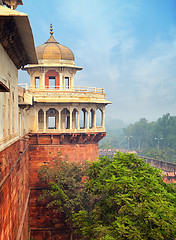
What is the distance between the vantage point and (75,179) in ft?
79.0

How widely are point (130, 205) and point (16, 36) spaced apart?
7416mm

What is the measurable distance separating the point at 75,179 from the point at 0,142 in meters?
15.1

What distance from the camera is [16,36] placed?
407 inches

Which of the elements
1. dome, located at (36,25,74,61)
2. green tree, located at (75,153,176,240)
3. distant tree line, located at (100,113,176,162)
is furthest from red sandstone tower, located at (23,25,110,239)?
distant tree line, located at (100,113,176,162)

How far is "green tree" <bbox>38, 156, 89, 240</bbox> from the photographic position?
22828 mm

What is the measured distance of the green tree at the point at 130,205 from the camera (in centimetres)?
1289

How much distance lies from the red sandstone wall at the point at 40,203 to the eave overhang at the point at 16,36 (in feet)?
38.4

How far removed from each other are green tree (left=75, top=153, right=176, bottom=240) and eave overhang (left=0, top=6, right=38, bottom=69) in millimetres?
5907

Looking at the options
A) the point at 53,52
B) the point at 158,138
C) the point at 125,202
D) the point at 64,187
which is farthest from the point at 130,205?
the point at 158,138

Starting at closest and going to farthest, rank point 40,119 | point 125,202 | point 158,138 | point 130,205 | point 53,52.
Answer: point 130,205 < point 125,202 < point 40,119 < point 53,52 < point 158,138

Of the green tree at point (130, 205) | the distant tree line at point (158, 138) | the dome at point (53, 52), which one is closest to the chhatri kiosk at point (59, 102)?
the dome at point (53, 52)

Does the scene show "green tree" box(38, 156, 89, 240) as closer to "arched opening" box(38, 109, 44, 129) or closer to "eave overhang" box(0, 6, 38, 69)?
"arched opening" box(38, 109, 44, 129)

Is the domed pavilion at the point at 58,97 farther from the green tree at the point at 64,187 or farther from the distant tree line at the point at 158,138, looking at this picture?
the distant tree line at the point at 158,138

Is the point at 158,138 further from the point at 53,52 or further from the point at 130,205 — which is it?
the point at 130,205
